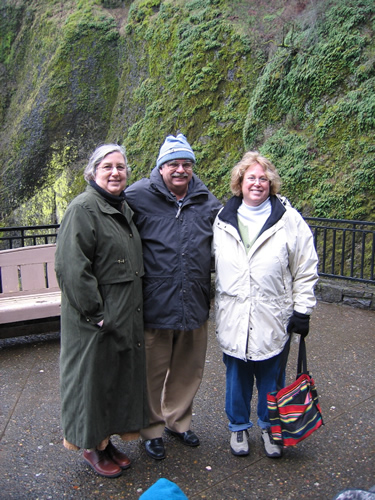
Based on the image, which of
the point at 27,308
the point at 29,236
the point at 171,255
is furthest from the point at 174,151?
the point at 29,236

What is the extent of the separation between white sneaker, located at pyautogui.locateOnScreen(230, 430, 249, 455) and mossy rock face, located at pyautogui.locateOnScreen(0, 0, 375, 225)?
17.5 ft

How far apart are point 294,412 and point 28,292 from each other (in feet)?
11.6

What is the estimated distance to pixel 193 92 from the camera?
12.5 meters

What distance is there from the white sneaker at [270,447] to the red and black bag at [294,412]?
6.2 inches

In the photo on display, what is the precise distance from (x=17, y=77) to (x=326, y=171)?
1562 cm

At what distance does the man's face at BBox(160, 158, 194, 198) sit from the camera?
3.20 metres

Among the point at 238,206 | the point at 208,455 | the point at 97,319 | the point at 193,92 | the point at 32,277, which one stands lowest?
the point at 208,455

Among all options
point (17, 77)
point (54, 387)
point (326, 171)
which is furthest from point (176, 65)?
point (54, 387)

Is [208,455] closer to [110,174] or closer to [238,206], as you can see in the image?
[238,206]

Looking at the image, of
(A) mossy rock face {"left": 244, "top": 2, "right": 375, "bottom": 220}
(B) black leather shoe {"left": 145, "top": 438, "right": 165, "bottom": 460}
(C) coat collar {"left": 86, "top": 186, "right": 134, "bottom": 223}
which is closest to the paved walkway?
(B) black leather shoe {"left": 145, "top": 438, "right": 165, "bottom": 460}

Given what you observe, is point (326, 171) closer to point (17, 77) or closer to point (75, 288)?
point (75, 288)

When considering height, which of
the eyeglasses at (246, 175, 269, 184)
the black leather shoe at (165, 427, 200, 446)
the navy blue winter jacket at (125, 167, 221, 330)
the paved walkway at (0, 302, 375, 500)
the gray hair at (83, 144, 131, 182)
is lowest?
the paved walkway at (0, 302, 375, 500)

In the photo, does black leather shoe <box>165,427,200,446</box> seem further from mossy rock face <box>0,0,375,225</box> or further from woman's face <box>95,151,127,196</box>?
mossy rock face <box>0,0,375,225</box>

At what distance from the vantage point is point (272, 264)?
3.12 metres
